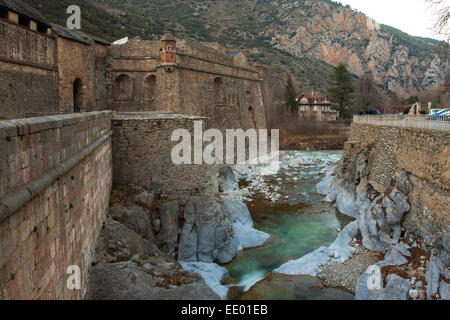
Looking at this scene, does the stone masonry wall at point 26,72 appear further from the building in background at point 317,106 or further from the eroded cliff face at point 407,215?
the building in background at point 317,106

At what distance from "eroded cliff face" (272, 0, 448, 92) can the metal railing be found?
7623 cm

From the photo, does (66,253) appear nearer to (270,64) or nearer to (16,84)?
(16,84)

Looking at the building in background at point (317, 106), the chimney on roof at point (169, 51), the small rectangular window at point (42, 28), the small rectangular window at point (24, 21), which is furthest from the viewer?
the building in background at point (317, 106)

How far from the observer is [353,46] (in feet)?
317

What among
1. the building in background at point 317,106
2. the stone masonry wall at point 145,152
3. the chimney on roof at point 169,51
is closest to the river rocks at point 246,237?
the stone masonry wall at point 145,152

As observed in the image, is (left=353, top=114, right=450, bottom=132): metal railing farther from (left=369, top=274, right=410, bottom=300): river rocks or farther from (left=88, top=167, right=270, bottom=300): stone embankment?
(left=88, top=167, right=270, bottom=300): stone embankment

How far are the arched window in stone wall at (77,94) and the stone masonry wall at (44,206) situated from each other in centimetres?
1329

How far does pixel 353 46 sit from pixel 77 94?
95363 millimetres

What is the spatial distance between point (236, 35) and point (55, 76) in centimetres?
7003

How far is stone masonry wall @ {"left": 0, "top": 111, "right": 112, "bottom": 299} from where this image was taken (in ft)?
8.93

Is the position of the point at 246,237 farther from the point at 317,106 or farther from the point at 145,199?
the point at 317,106

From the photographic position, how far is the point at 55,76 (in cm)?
1563

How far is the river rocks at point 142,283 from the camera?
17.4 ft

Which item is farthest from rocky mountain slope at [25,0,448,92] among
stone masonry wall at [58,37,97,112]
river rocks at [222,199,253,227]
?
river rocks at [222,199,253,227]
